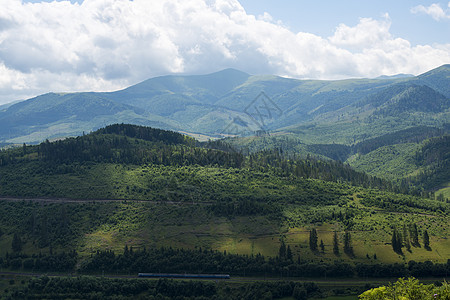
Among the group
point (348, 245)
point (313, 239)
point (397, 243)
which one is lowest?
point (348, 245)

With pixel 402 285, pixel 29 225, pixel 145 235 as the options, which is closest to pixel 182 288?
pixel 145 235

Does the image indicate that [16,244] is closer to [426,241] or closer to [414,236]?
[414,236]

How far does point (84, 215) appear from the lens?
19212 cm

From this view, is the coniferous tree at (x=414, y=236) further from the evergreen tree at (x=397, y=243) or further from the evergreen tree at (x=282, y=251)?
the evergreen tree at (x=282, y=251)

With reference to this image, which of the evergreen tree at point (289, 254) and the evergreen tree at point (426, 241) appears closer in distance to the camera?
the evergreen tree at point (289, 254)

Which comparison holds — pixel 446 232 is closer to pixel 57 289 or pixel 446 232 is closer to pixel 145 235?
pixel 145 235

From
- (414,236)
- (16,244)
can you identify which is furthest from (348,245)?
(16,244)

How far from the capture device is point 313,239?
6462 inches

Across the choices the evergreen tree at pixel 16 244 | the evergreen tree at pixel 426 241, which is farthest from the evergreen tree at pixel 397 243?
the evergreen tree at pixel 16 244

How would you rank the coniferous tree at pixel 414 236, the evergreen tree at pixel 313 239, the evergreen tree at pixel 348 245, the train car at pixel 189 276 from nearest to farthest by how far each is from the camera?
the train car at pixel 189 276
the evergreen tree at pixel 348 245
the evergreen tree at pixel 313 239
the coniferous tree at pixel 414 236

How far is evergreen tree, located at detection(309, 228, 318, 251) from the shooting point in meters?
163

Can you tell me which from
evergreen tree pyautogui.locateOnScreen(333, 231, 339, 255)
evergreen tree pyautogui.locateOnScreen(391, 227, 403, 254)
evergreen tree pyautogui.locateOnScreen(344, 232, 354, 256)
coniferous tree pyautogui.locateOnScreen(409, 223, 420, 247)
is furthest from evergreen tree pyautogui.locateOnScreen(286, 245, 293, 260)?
coniferous tree pyautogui.locateOnScreen(409, 223, 420, 247)

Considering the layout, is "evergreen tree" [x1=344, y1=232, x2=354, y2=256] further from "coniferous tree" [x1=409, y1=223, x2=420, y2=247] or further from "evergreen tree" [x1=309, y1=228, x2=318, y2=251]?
"coniferous tree" [x1=409, y1=223, x2=420, y2=247]

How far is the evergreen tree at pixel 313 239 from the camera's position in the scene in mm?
163250
